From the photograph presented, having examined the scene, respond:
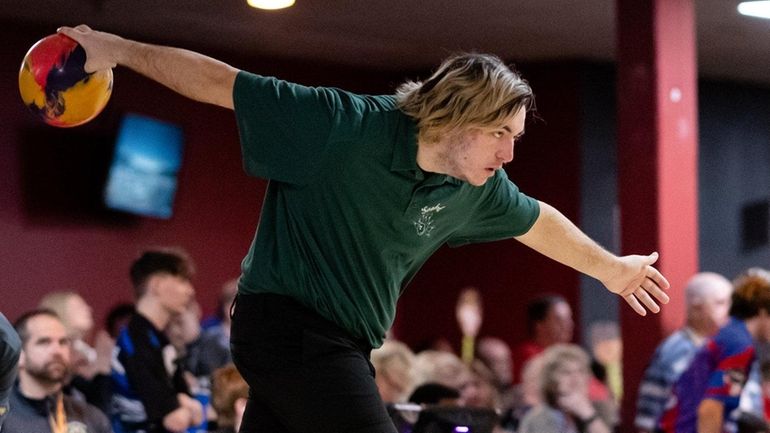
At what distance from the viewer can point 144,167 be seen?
8.85 meters

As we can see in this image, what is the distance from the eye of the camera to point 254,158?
2684 millimetres

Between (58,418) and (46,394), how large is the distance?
0.34ft

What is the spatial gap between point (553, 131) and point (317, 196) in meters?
7.47

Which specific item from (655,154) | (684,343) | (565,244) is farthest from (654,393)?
(565,244)

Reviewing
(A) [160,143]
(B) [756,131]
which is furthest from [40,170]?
(B) [756,131]

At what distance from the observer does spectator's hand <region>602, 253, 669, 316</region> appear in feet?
10.5

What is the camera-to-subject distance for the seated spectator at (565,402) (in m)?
5.82

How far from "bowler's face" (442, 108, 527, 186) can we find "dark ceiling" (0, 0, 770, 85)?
5.31 metres

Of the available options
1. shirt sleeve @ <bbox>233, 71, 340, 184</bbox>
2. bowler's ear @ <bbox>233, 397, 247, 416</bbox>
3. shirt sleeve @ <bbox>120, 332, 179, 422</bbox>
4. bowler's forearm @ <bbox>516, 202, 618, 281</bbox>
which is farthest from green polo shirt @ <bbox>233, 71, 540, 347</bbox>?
shirt sleeve @ <bbox>120, 332, 179, 422</bbox>

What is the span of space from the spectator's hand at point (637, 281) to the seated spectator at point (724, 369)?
6.90ft

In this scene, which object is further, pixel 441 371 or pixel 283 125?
pixel 441 371

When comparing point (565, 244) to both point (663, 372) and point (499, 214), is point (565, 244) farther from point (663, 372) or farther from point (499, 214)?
point (663, 372)

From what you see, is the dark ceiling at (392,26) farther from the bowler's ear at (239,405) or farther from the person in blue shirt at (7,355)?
the person in blue shirt at (7,355)

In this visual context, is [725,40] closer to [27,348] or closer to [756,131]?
[756,131]
